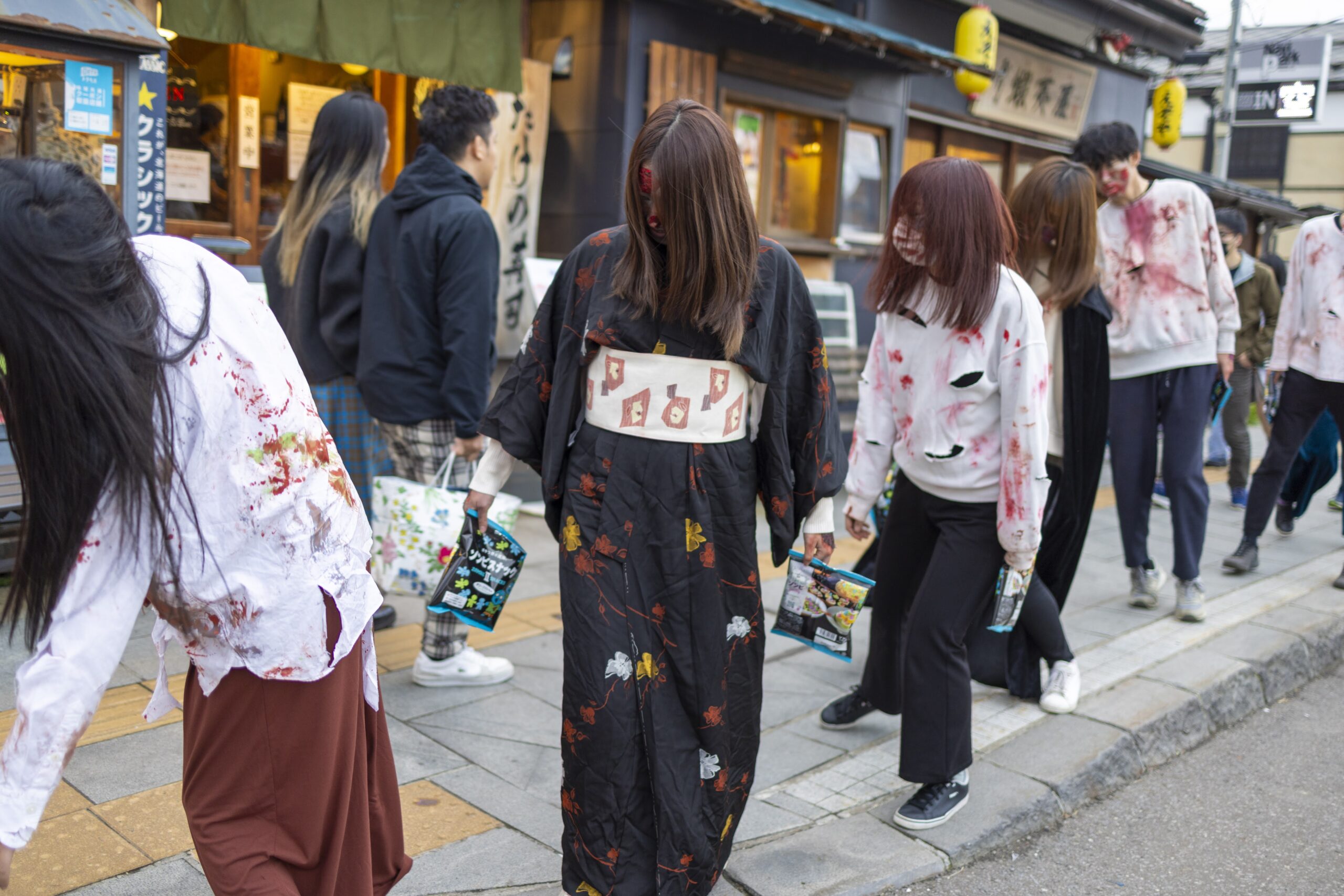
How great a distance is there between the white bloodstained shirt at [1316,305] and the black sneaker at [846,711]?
3.52 m

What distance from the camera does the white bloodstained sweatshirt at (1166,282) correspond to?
4879 millimetres

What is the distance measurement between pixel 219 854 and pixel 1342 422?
5.85 metres

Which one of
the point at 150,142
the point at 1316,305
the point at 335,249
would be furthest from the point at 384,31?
the point at 1316,305

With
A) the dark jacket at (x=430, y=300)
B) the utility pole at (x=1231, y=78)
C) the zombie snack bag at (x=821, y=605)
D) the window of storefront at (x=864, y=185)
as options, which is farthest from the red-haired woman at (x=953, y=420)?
the utility pole at (x=1231, y=78)

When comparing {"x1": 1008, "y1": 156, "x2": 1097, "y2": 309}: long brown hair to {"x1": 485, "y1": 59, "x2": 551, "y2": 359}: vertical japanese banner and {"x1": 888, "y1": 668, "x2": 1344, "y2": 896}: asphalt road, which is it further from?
{"x1": 485, "y1": 59, "x2": 551, "y2": 359}: vertical japanese banner

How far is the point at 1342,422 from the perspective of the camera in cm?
578

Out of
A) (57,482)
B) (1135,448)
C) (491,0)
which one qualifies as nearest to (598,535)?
(57,482)

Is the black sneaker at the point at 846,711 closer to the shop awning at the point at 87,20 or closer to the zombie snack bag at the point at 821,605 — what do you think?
the zombie snack bag at the point at 821,605

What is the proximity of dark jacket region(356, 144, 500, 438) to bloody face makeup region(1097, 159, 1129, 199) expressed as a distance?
269 centimetres

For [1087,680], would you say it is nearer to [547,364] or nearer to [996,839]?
[996,839]

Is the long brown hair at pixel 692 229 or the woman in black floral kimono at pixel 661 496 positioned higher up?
the long brown hair at pixel 692 229

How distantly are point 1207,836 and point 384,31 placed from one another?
5079 mm

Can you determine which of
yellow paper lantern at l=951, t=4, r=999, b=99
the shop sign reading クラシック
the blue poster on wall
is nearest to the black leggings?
the blue poster on wall

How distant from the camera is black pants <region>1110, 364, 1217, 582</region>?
195 inches
